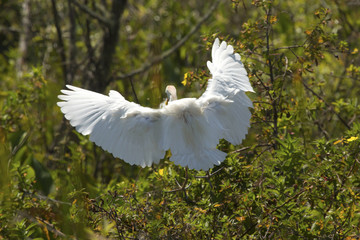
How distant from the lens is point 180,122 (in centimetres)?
299

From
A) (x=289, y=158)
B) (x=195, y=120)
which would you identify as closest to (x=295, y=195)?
(x=289, y=158)

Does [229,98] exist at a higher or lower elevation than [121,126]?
higher

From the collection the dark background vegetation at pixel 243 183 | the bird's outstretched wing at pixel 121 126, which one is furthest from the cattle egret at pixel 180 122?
the dark background vegetation at pixel 243 183

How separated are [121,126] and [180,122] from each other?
38 cm

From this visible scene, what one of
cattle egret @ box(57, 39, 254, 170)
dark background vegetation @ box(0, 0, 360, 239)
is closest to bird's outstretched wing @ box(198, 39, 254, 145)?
cattle egret @ box(57, 39, 254, 170)

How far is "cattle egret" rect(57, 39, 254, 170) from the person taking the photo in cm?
297

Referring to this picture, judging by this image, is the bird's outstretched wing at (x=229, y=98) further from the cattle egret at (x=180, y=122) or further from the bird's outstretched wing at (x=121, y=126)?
the bird's outstretched wing at (x=121, y=126)

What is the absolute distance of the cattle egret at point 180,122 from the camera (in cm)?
297

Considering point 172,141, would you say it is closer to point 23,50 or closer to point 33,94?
point 33,94

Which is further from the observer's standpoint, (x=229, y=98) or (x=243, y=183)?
(x=243, y=183)

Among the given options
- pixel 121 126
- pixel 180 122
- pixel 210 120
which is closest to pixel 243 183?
pixel 210 120

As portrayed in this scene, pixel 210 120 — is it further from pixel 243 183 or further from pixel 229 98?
pixel 243 183

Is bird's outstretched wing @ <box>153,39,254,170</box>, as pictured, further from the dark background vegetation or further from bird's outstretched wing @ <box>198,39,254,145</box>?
the dark background vegetation

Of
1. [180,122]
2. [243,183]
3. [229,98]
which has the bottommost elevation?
[243,183]
